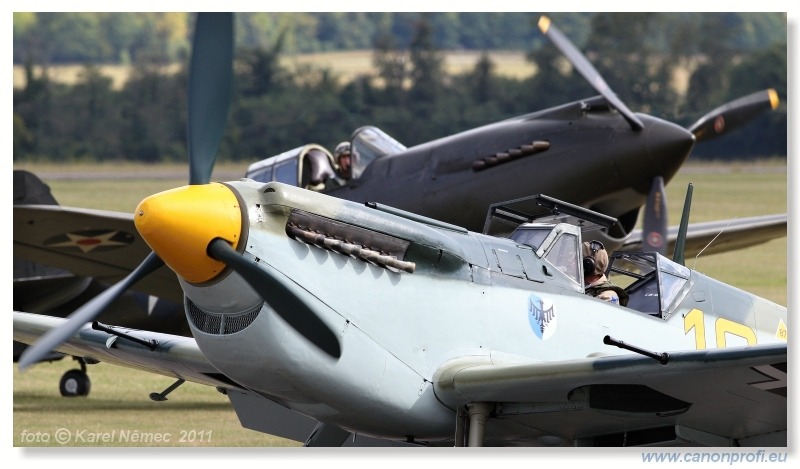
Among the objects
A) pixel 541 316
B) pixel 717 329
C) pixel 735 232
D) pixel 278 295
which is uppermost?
pixel 735 232

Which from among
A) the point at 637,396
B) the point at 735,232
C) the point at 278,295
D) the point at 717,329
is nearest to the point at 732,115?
the point at 735,232

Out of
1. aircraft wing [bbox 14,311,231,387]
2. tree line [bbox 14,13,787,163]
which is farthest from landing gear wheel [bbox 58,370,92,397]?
aircraft wing [bbox 14,311,231,387]

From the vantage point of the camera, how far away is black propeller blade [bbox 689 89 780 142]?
10438mm

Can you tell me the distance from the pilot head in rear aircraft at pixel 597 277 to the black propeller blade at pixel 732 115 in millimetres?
3805

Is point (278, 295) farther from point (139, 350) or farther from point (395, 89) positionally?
point (395, 89)

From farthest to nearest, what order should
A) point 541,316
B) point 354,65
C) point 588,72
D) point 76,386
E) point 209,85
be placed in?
point 354,65 → point 76,386 → point 588,72 → point 541,316 → point 209,85

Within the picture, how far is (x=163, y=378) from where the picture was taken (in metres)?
12.0

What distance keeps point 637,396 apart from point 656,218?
3.89 meters

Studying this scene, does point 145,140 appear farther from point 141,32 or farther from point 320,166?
point 320,166

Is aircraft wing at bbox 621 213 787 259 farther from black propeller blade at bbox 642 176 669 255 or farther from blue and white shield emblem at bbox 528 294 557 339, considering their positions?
blue and white shield emblem at bbox 528 294 557 339

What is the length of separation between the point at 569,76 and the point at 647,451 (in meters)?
9.89

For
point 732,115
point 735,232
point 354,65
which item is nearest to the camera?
point 732,115

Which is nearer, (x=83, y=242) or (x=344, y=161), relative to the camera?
(x=344, y=161)
